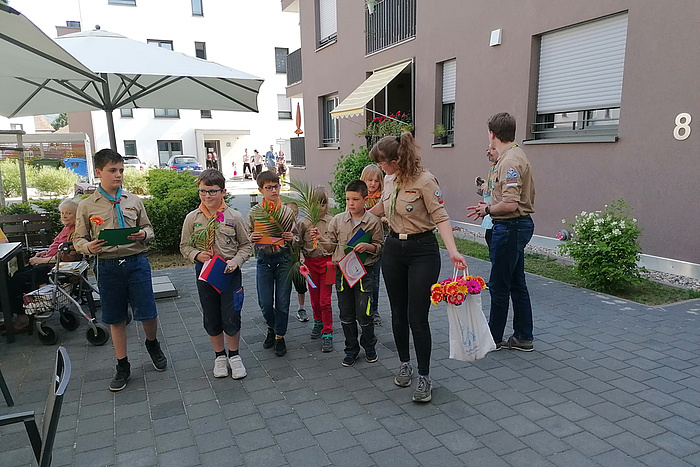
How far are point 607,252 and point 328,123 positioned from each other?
487 inches

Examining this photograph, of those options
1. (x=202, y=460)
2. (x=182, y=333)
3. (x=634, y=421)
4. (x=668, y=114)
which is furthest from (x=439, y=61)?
(x=202, y=460)

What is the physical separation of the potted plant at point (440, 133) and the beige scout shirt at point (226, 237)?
7550mm

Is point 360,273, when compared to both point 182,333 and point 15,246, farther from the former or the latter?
point 15,246

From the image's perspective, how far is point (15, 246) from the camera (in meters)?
4.70

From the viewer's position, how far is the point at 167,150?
31125mm

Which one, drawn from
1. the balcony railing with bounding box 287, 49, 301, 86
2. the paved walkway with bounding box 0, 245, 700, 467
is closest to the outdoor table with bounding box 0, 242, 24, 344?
the paved walkway with bounding box 0, 245, 700, 467

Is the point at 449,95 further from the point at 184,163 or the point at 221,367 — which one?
the point at 184,163

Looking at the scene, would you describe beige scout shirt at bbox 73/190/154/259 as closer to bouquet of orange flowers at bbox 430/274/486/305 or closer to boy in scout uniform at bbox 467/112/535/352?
bouquet of orange flowers at bbox 430/274/486/305

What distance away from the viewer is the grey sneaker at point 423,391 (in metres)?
3.43

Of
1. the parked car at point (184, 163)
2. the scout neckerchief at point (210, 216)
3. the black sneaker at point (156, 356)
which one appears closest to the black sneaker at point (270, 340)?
the black sneaker at point (156, 356)

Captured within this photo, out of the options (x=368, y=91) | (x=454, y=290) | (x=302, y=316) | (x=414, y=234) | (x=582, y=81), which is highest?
(x=368, y=91)

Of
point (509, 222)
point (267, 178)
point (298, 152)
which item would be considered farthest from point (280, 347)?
point (298, 152)

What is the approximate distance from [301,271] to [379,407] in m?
1.36

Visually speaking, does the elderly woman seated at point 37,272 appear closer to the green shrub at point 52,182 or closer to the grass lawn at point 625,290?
the grass lawn at point 625,290
